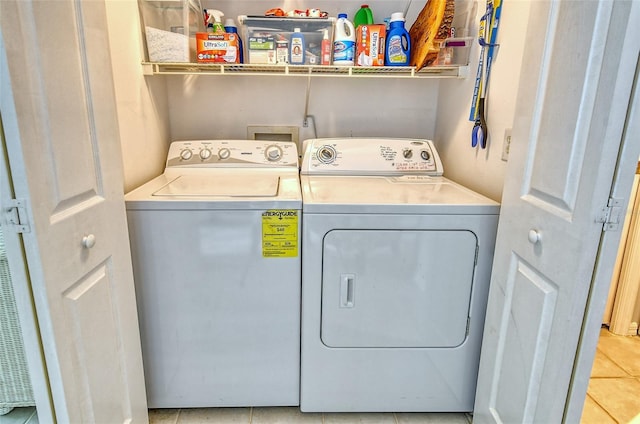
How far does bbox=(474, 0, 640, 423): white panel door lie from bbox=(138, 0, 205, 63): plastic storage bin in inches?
60.4

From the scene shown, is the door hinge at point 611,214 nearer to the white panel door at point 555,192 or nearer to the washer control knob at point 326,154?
the white panel door at point 555,192

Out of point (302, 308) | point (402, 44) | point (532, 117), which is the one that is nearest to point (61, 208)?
point (302, 308)

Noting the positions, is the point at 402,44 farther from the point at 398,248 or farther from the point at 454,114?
the point at 398,248

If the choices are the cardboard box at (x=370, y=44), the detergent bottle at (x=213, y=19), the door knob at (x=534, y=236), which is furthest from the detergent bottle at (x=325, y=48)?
the door knob at (x=534, y=236)

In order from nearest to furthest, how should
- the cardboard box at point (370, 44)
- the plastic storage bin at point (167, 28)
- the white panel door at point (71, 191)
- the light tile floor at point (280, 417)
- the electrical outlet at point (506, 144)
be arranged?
the white panel door at point (71, 191)
the electrical outlet at point (506, 144)
the light tile floor at point (280, 417)
the plastic storage bin at point (167, 28)
the cardboard box at point (370, 44)

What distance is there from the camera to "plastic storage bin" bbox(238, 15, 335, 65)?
6.16 ft

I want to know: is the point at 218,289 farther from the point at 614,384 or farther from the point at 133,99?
the point at 614,384

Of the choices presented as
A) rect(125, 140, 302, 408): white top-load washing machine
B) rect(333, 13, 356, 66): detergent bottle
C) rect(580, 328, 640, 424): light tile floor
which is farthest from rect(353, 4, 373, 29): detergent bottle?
rect(580, 328, 640, 424): light tile floor

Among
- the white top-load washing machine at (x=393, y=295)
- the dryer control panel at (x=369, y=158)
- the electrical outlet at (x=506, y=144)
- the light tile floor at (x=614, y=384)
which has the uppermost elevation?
the electrical outlet at (x=506, y=144)

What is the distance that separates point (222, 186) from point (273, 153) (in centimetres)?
50

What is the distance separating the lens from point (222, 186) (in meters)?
1.67

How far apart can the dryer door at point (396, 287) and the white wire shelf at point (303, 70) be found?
0.94m

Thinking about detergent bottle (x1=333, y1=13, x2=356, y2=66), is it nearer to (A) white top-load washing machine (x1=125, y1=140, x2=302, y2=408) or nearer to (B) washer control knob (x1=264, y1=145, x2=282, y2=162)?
(B) washer control knob (x1=264, y1=145, x2=282, y2=162)

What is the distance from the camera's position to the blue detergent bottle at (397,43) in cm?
191
